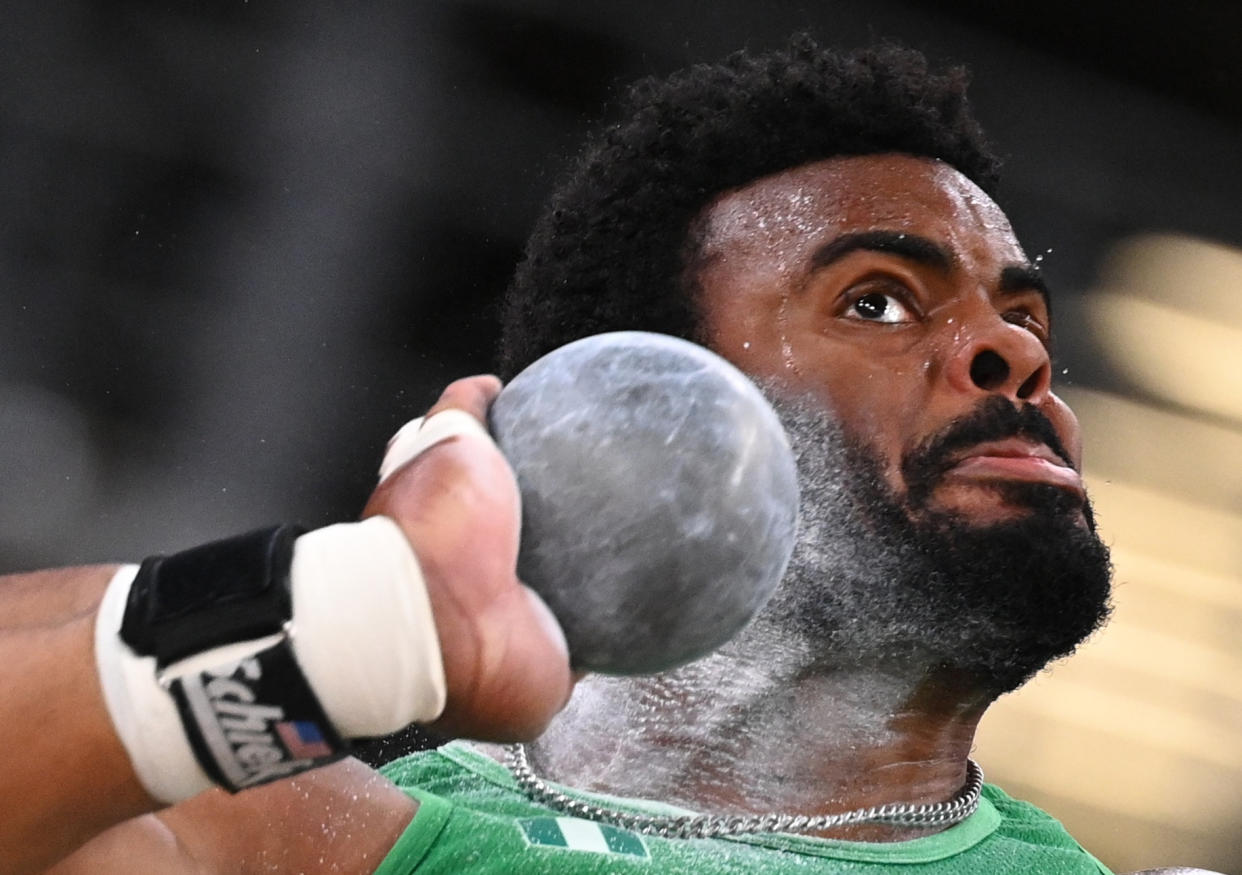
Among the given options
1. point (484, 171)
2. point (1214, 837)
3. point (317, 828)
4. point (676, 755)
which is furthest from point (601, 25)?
point (1214, 837)

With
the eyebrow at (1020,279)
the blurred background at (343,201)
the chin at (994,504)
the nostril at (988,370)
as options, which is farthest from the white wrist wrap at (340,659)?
the blurred background at (343,201)

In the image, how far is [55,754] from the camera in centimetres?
80

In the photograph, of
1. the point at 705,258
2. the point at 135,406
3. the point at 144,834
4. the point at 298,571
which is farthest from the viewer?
the point at 135,406

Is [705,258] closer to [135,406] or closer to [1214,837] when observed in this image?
[135,406]

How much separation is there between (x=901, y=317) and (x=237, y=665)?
97 centimetres

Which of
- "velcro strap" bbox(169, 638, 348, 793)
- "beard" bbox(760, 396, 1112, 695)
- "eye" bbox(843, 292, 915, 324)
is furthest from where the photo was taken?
"eye" bbox(843, 292, 915, 324)

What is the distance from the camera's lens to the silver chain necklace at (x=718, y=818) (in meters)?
1.36

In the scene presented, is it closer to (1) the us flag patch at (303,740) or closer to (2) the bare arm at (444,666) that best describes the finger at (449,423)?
(2) the bare arm at (444,666)

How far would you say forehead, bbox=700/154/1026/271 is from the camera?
1.61 m

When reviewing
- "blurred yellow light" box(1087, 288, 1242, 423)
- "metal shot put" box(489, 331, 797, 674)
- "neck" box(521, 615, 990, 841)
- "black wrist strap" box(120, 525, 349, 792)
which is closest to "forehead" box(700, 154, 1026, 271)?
"neck" box(521, 615, 990, 841)

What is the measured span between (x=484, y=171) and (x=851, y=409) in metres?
1.11

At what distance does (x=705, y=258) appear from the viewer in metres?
1.69

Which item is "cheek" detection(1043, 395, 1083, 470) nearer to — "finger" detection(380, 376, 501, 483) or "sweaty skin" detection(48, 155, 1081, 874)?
"sweaty skin" detection(48, 155, 1081, 874)

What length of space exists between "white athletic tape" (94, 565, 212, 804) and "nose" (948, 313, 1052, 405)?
0.94 metres
